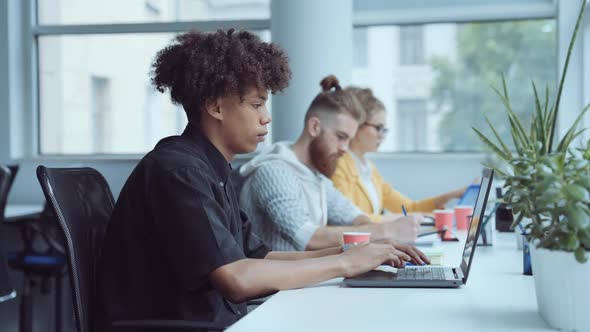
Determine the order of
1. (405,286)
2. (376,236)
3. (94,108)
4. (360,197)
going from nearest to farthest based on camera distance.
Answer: (405,286)
(376,236)
(360,197)
(94,108)

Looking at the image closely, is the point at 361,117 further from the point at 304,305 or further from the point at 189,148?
the point at 304,305

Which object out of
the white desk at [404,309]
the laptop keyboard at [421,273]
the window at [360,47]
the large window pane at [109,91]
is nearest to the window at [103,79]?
the large window pane at [109,91]

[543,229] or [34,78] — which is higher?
[34,78]

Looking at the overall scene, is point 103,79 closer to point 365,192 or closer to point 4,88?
point 4,88

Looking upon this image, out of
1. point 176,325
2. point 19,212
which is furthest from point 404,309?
point 19,212

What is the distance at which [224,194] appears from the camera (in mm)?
1778

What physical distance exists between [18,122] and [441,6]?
2925 mm

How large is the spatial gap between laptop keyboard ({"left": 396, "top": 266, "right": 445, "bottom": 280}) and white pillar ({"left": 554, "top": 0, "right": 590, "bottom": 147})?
9.53ft

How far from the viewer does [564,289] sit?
1187mm

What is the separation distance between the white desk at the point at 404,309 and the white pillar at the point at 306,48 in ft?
8.08

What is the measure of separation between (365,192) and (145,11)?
7.21 ft

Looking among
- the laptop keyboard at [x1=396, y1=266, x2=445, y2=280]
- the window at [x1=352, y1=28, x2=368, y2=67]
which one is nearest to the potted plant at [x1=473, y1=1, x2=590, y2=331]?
the laptop keyboard at [x1=396, y1=266, x2=445, y2=280]

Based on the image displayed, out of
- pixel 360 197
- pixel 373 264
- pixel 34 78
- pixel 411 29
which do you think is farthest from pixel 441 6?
pixel 373 264

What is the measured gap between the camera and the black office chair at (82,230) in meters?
1.53
